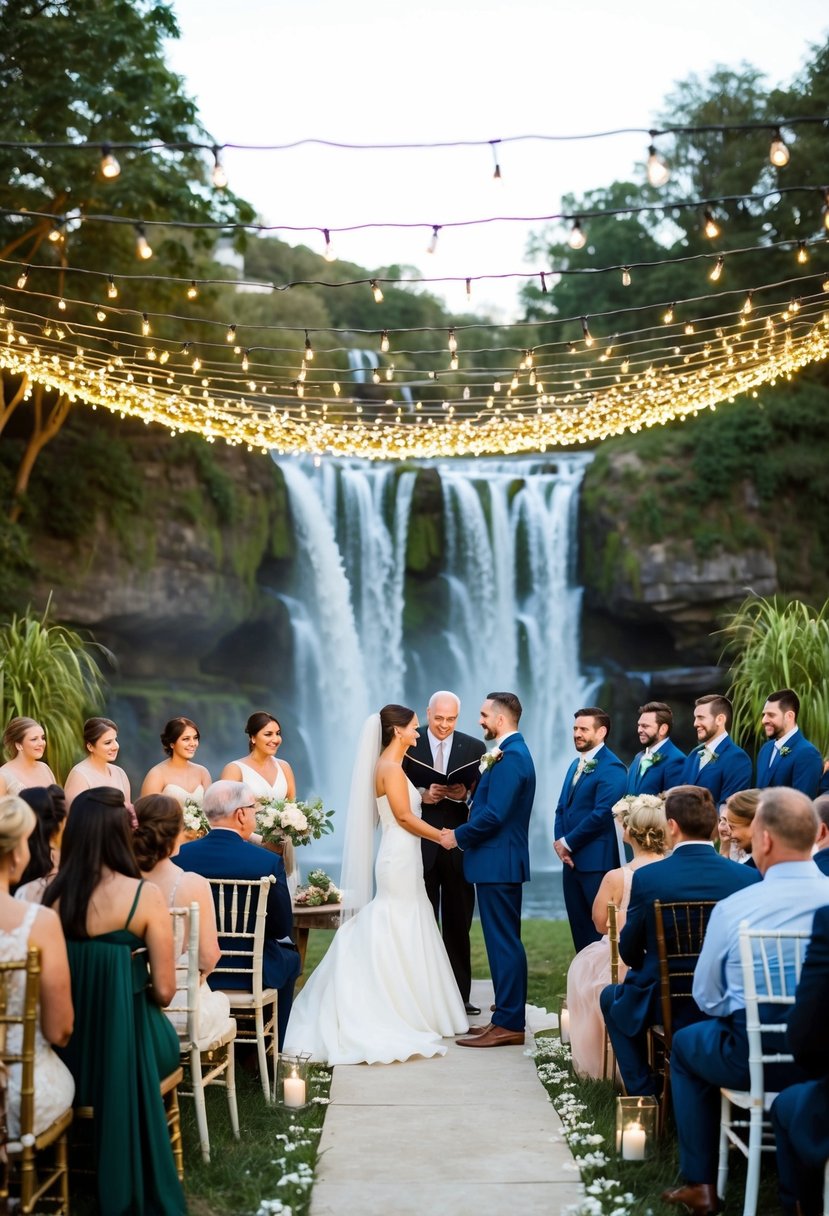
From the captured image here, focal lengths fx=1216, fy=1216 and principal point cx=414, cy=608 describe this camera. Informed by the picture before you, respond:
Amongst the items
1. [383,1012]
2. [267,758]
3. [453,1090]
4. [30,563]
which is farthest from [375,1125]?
→ [30,563]

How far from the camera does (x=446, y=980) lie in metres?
6.38

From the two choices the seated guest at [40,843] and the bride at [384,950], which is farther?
the bride at [384,950]

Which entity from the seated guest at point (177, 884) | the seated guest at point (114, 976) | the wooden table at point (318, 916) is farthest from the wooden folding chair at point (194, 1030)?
the wooden table at point (318, 916)

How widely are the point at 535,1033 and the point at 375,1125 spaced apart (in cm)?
192

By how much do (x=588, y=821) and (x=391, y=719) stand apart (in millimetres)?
1194

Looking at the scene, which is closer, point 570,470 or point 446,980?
point 446,980

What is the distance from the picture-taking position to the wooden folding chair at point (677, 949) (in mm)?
4211

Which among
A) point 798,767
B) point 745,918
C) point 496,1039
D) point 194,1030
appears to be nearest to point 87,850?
point 194,1030

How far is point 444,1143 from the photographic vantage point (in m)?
4.56

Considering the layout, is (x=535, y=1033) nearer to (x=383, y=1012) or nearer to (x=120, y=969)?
(x=383, y=1012)

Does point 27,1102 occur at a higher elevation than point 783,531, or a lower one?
lower

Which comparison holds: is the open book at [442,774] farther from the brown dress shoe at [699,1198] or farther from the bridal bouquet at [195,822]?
the brown dress shoe at [699,1198]

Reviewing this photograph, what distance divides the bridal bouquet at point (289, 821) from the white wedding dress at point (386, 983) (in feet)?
1.15

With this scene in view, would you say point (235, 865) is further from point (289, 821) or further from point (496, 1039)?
point (496, 1039)
